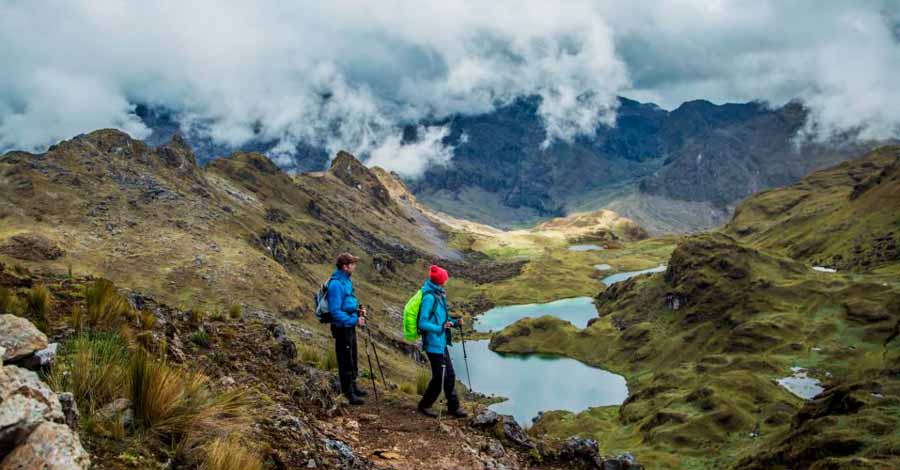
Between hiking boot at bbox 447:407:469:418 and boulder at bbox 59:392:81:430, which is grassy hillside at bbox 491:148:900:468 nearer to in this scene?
hiking boot at bbox 447:407:469:418

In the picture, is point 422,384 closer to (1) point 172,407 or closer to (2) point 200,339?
(2) point 200,339

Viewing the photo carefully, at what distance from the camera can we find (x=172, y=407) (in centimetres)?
915

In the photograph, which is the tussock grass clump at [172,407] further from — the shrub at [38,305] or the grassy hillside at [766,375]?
the grassy hillside at [766,375]

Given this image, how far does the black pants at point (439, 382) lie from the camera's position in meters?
16.0

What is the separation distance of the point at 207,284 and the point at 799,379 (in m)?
126

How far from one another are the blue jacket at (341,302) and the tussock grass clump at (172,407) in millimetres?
6404

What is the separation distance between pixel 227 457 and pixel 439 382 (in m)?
8.55

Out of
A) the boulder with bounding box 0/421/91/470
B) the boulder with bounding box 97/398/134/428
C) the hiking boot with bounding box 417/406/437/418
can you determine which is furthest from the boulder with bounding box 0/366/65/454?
the hiking boot with bounding box 417/406/437/418

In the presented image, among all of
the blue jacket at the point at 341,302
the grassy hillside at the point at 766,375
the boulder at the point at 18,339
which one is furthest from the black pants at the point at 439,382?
the grassy hillside at the point at 766,375

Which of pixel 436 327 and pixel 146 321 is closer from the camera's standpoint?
pixel 146 321

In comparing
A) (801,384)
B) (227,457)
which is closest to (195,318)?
(227,457)

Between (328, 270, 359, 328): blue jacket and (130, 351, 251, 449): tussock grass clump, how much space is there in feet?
21.0

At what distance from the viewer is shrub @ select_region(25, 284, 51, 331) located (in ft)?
43.0

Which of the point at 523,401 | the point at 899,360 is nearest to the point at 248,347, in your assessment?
the point at 899,360
